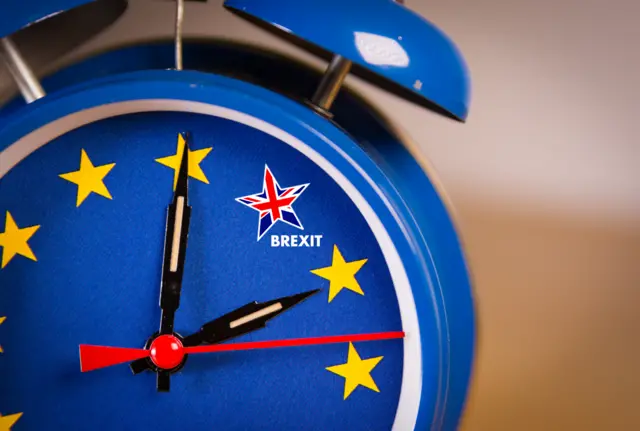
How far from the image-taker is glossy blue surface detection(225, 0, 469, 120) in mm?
686

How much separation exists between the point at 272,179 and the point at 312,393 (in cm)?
24

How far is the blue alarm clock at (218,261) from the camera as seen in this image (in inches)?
28.2

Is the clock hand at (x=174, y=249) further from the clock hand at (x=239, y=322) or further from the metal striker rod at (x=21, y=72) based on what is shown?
the metal striker rod at (x=21, y=72)

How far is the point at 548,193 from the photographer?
101cm

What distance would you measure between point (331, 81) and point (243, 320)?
0.93 ft

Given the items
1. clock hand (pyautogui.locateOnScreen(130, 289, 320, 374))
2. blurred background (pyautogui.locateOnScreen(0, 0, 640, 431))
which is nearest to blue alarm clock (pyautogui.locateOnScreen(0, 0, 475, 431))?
clock hand (pyautogui.locateOnScreen(130, 289, 320, 374))

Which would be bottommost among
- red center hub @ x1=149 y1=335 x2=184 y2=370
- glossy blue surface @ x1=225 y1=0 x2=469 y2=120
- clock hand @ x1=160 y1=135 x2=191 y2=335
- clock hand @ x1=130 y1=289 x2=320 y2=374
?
red center hub @ x1=149 y1=335 x2=184 y2=370

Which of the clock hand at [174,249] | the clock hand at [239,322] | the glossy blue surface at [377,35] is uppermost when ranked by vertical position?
the glossy blue surface at [377,35]

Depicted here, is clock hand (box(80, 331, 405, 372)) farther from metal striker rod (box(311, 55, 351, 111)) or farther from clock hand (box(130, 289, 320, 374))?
metal striker rod (box(311, 55, 351, 111))

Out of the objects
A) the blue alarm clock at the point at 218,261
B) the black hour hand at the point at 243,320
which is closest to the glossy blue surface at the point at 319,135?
the blue alarm clock at the point at 218,261

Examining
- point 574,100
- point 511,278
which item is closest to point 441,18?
point 574,100

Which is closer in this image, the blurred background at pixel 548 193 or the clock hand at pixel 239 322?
the clock hand at pixel 239 322

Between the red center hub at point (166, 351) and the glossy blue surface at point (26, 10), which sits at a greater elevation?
the glossy blue surface at point (26, 10)

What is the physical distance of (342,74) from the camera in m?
0.78
